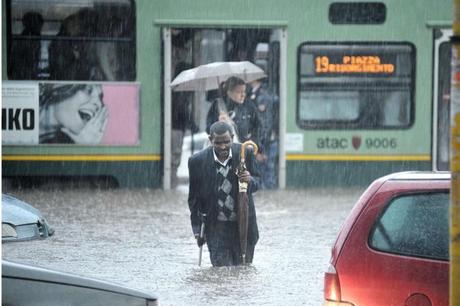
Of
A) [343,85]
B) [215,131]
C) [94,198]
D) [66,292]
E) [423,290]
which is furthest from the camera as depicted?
[343,85]

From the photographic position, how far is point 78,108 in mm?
17234

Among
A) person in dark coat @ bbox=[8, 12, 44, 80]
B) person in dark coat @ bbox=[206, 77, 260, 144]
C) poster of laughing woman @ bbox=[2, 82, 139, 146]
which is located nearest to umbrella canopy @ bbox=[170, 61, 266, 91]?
person in dark coat @ bbox=[206, 77, 260, 144]

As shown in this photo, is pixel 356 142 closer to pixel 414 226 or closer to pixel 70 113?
pixel 70 113

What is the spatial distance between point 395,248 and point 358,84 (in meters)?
12.2

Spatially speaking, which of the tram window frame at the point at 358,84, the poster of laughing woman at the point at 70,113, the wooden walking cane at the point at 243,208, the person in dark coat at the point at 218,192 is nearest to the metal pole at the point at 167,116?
the poster of laughing woman at the point at 70,113

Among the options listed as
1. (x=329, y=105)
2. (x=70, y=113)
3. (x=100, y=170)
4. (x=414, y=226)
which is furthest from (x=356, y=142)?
(x=414, y=226)

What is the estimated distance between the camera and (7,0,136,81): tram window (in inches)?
672

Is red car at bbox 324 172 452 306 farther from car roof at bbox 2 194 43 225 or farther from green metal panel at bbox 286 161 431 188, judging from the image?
green metal panel at bbox 286 161 431 188

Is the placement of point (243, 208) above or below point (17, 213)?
above

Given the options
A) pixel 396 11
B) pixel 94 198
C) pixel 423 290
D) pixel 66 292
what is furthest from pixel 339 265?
pixel 396 11

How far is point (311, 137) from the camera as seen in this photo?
17.7 metres

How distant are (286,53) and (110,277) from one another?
316 inches

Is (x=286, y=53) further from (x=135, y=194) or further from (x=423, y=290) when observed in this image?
(x=423, y=290)

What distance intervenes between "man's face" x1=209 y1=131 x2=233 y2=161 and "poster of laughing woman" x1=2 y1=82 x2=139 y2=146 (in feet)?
24.3
